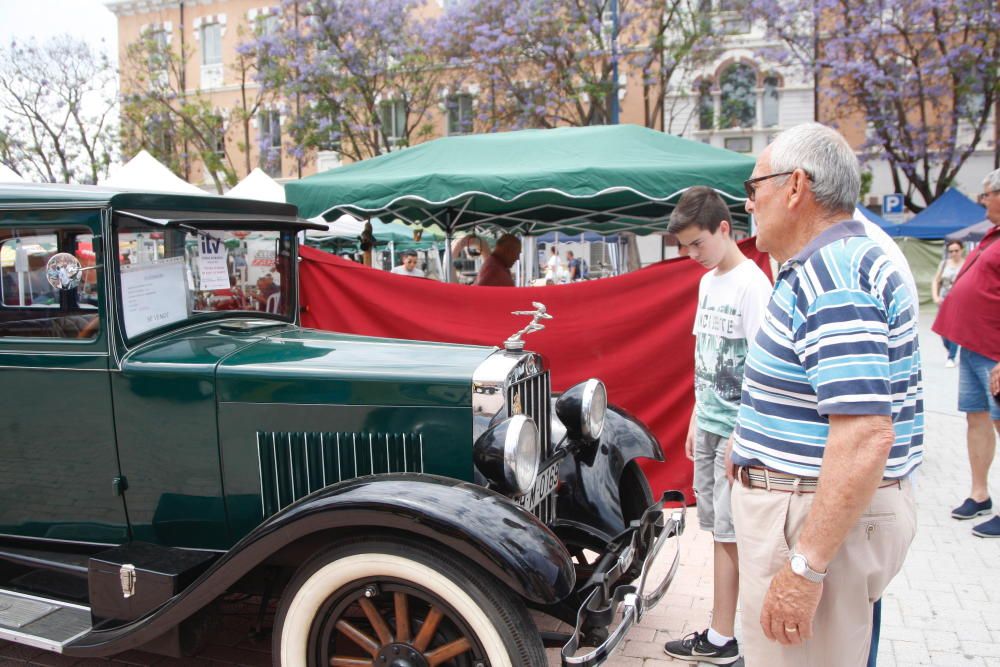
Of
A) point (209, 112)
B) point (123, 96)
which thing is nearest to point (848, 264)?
point (209, 112)

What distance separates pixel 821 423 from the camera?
5.60 feet

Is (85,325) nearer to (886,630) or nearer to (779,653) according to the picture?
(779,653)

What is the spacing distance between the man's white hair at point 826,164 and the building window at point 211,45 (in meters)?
32.0

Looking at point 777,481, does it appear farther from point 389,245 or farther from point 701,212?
point 389,245

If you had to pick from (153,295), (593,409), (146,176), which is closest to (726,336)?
(593,409)

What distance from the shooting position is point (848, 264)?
1642 millimetres

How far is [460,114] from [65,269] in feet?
80.4

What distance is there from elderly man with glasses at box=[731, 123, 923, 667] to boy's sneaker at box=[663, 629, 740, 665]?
1.19 m

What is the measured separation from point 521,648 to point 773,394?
105 centimetres

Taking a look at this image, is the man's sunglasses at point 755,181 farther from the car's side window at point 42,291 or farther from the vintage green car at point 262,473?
the car's side window at point 42,291

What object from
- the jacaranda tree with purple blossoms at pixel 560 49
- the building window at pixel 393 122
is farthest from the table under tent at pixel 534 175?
the building window at pixel 393 122

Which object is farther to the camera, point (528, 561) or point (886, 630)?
point (886, 630)

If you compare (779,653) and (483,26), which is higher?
(483,26)

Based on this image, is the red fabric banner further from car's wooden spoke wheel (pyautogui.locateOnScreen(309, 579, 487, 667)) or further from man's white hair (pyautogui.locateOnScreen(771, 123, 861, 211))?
man's white hair (pyautogui.locateOnScreen(771, 123, 861, 211))
